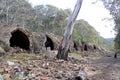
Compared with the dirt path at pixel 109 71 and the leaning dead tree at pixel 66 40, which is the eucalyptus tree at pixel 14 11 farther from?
the dirt path at pixel 109 71

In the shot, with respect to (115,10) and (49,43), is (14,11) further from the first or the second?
(115,10)

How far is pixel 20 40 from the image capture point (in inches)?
699

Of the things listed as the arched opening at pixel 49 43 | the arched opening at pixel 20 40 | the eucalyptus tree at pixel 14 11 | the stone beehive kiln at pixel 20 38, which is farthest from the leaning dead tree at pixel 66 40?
the eucalyptus tree at pixel 14 11

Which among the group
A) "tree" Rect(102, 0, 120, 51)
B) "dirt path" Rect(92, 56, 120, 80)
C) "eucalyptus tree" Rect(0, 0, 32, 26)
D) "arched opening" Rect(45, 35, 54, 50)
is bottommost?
"dirt path" Rect(92, 56, 120, 80)

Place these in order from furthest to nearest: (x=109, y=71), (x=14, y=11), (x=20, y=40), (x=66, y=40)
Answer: (x=14, y=11) < (x=20, y=40) < (x=66, y=40) < (x=109, y=71)

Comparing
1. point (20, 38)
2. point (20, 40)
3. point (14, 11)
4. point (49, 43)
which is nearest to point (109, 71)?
point (20, 38)

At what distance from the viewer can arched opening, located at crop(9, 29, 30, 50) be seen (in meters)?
16.6

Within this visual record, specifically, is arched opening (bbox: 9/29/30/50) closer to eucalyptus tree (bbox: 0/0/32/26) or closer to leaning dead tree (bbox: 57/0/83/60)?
leaning dead tree (bbox: 57/0/83/60)

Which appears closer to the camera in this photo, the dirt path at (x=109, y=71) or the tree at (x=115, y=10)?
the dirt path at (x=109, y=71)

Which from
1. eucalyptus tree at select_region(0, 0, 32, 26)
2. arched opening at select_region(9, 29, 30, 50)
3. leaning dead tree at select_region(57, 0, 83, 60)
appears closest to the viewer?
leaning dead tree at select_region(57, 0, 83, 60)

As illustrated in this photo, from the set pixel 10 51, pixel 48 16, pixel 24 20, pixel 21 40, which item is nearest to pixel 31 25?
pixel 24 20

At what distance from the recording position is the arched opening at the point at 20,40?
1656 centimetres

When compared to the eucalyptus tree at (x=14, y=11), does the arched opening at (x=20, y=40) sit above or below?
below

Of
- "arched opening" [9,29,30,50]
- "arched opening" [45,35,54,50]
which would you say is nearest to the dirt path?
"arched opening" [9,29,30,50]
